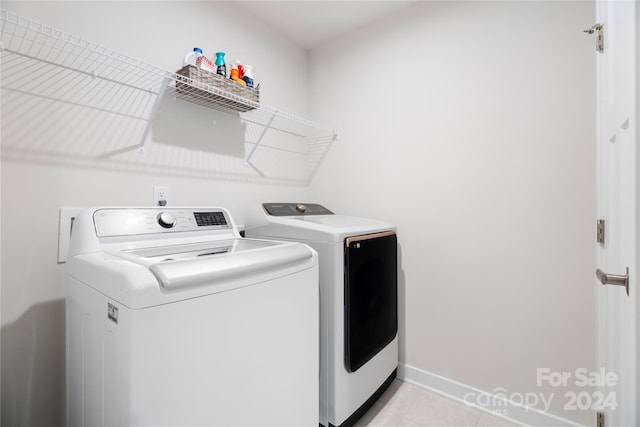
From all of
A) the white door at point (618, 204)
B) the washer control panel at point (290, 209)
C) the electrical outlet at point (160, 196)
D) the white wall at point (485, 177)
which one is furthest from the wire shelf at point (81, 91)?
the white door at point (618, 204)

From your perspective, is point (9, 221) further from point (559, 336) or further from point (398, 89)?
point (559, 336)

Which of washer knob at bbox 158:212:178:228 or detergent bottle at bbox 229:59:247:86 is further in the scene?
detergent bottle at bbox 229:59:247:86

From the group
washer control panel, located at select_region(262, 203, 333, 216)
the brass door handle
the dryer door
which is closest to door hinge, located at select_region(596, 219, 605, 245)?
the brass door handle

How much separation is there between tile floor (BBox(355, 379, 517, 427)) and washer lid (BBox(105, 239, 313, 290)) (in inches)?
43.6

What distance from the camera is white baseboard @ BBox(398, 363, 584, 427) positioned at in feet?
4.99

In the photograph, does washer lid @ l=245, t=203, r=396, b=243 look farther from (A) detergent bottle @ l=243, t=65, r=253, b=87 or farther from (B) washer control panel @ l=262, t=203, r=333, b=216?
(A) detergent bottle @ l=243, t=65, r=253, b=87

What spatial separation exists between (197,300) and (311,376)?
671mm

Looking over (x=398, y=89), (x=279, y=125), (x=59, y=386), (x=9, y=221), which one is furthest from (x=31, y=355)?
(x=398, y=89)

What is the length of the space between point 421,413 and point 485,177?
139cm

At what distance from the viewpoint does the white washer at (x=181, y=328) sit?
0.75m

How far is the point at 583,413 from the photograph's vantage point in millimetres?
1431

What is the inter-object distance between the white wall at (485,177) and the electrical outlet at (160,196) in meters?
1.27

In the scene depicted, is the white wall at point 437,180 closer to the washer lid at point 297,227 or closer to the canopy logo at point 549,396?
the canopy logo at point 549,396

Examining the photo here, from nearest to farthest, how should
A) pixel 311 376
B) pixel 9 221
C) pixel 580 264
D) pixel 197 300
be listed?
pixel 197 300
pixel 9 221
pixel 311 376
pixel 580 264
